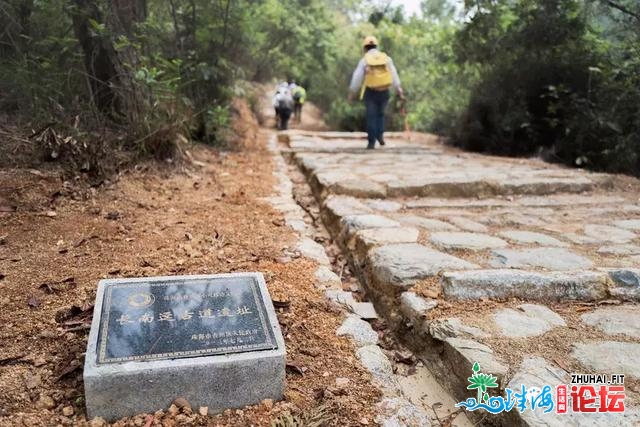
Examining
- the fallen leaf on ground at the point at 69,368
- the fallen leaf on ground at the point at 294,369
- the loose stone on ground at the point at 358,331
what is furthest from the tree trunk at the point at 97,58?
the fallen leaf on ground at the point at 294,369

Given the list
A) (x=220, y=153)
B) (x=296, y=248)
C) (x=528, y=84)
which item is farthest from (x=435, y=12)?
(x=296, y=248)

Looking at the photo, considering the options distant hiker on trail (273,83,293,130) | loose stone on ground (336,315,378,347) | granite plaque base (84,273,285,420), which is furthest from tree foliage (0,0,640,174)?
loose stone on ground (336,315,378,347)

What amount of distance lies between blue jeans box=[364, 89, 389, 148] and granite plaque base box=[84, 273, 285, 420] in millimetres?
5453

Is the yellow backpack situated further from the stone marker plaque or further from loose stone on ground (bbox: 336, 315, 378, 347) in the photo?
the stone marker plaque

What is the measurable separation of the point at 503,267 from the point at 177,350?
163 centimetres

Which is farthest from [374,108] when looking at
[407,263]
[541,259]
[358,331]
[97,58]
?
[358,331]

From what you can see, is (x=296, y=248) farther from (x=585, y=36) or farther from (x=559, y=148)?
(x=585, y=36)

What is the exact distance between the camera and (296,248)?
2877 mm

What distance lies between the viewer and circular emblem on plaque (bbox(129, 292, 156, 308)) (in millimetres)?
1717

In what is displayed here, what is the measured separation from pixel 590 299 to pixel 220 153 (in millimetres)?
4584

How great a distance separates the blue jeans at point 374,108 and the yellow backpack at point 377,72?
122 mm

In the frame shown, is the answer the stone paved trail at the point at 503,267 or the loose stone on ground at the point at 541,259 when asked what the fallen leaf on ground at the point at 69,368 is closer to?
the stone paved trail at the point at 503,267

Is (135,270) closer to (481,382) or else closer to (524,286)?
(481,382)

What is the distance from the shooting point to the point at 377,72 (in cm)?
665
